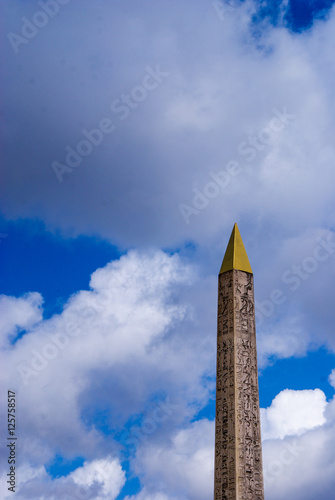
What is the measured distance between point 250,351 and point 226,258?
361 cm

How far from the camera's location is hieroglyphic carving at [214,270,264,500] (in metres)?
21.9

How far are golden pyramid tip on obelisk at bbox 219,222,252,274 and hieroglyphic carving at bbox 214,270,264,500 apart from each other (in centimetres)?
26

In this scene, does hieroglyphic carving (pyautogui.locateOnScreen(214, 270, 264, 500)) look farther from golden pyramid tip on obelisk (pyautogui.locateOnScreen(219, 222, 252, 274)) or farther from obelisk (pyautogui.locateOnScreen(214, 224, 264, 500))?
golden pyramid tip on obelisk (pyautogui.locateOnScreen(219, 222, 252, 274))

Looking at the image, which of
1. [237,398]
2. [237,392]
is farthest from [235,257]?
[237,398]

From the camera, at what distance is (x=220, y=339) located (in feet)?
78.7

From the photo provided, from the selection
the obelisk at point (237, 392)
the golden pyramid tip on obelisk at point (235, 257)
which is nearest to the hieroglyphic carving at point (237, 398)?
the obelisk at point (237, 392)

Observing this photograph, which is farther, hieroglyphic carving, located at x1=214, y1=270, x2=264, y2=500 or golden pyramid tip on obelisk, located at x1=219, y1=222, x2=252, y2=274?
golden pyramid tip on obelisk, located at x1=219, y1=222, x2=252, y2=274

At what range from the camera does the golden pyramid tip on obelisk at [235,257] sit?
24953 millimetres

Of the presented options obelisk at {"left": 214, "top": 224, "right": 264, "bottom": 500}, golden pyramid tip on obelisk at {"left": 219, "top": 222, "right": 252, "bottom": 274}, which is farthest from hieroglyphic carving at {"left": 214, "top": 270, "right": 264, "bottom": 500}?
golden pyramid tip on obelisk at {"left": 219, "top": 222, "right": 252, "bottom": 274}

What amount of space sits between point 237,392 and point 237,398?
0.19 m

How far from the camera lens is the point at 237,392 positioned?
74.2 feet

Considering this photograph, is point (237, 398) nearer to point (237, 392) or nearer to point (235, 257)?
point (237, 392)

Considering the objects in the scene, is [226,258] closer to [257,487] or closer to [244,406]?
[244,406]

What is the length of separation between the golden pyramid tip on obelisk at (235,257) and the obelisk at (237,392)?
0.04 meters
